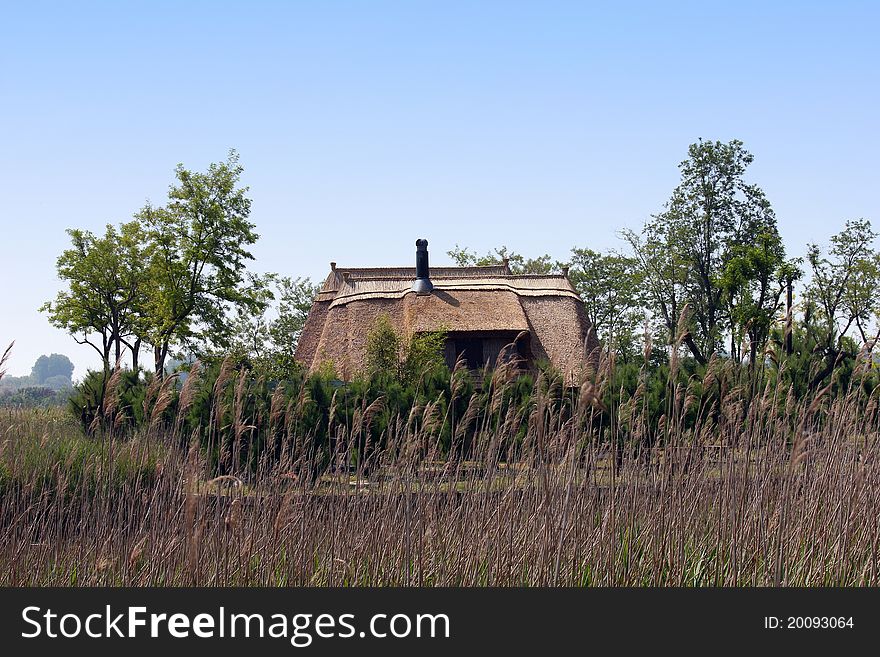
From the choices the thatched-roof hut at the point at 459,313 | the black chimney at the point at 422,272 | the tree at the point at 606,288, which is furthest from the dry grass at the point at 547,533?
the tree at the point at 606,288

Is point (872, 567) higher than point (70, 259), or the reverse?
point (70, 259)

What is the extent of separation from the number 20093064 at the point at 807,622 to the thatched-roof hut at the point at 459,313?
20.1 metres

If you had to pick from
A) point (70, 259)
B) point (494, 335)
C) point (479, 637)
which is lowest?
point (479, 637)

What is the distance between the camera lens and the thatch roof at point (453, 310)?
26031mm

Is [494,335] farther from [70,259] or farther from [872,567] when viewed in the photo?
[872,567]

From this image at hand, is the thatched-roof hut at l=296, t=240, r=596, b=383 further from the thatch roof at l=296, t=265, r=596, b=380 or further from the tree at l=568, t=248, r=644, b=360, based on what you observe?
the tree at l=568, t=248, r=644, b=360

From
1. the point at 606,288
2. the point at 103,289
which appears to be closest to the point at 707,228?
the point at 606,288

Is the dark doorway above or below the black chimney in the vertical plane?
below

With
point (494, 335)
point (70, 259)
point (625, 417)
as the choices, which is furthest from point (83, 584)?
point (70, 259)

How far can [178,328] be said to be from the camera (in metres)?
28.4

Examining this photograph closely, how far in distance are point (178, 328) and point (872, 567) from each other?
2574 cm

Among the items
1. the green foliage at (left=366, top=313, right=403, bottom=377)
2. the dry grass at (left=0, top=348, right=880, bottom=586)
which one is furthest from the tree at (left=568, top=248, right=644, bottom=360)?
the dry grass at (left=0, top=348, right=880, bottom=586)

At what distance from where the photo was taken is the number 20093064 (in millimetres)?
4090

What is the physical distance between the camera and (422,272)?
28.2 m
